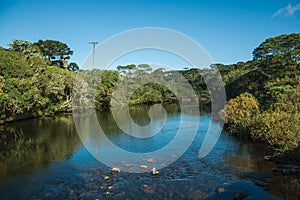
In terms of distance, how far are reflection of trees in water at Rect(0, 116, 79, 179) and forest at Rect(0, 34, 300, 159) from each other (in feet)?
16.9

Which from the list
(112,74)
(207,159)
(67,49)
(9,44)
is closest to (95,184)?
(207,159)

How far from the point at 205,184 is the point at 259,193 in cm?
230

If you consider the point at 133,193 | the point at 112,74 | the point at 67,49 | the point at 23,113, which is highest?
the point at 67,49

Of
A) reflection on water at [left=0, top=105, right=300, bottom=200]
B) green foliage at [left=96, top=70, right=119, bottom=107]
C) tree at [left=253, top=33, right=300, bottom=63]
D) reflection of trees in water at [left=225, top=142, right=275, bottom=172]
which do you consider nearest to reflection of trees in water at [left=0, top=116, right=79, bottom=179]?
reflection on water at [left=0, top=105, right=300, bottom=200]

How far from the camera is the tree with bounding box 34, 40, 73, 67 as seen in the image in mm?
58297

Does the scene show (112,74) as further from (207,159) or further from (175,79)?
(207,159)

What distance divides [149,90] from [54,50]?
82.4 ft

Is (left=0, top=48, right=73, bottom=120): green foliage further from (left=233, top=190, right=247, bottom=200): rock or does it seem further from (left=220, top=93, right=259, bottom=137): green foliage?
(left=233, top=190, right=247, bottom=200): rock

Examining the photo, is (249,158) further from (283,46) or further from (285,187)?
(283,46)

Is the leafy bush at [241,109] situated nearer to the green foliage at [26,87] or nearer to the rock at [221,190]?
the rock at [221,190]

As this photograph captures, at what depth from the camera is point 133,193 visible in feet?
35.4

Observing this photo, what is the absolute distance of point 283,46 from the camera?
32.5 m

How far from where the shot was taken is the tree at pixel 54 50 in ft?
191

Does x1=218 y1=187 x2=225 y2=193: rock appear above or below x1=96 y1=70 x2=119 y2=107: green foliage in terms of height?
below
